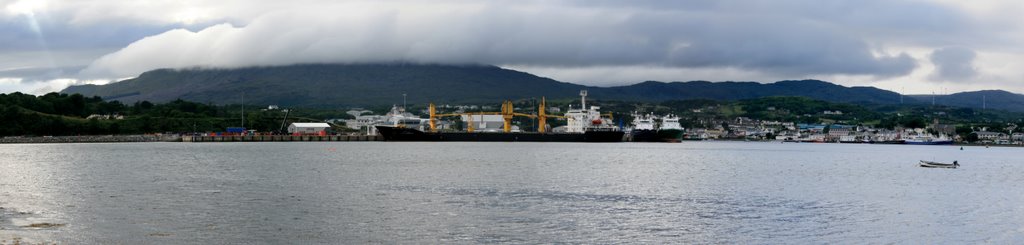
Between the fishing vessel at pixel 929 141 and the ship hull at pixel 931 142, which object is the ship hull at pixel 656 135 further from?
the fishing vessel at pixel 929 141

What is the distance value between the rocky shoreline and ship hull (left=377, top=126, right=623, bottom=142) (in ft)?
105

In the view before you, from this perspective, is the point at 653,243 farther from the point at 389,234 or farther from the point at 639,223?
the point at 389,234

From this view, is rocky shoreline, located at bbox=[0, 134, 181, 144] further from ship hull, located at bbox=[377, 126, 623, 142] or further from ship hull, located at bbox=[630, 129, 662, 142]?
ship hull, located at bbox=[630, 129, 662, 142]

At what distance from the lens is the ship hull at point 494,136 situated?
15462cm

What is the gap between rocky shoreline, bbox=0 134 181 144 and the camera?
128750mm

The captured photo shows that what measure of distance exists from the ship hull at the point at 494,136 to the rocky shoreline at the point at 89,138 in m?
32.0

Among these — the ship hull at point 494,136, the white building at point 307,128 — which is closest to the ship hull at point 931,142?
the ship hull at point 494,136

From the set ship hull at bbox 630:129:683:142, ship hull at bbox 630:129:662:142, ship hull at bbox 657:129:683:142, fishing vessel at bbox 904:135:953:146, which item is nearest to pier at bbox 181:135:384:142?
ship hull at bbox 630:129:662:142

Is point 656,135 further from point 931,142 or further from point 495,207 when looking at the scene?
point 495,207

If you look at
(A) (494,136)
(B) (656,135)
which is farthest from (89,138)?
(B) (656,135)

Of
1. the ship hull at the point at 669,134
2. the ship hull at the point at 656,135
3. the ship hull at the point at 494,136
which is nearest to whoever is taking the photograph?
the ship hull at the point at 494,136

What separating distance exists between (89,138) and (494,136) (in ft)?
200

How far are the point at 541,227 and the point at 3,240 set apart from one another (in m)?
13.6

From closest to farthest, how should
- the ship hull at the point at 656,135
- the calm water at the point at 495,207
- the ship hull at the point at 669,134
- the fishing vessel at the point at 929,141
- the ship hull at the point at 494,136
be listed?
1. the calm water at the point at 495,207
2. the ship hull at the point at 494,136
3. the ship hull at the point at 656,135
4. the ship hull at the point at 669,134
5. the fishing vessel at the point at 929,141
